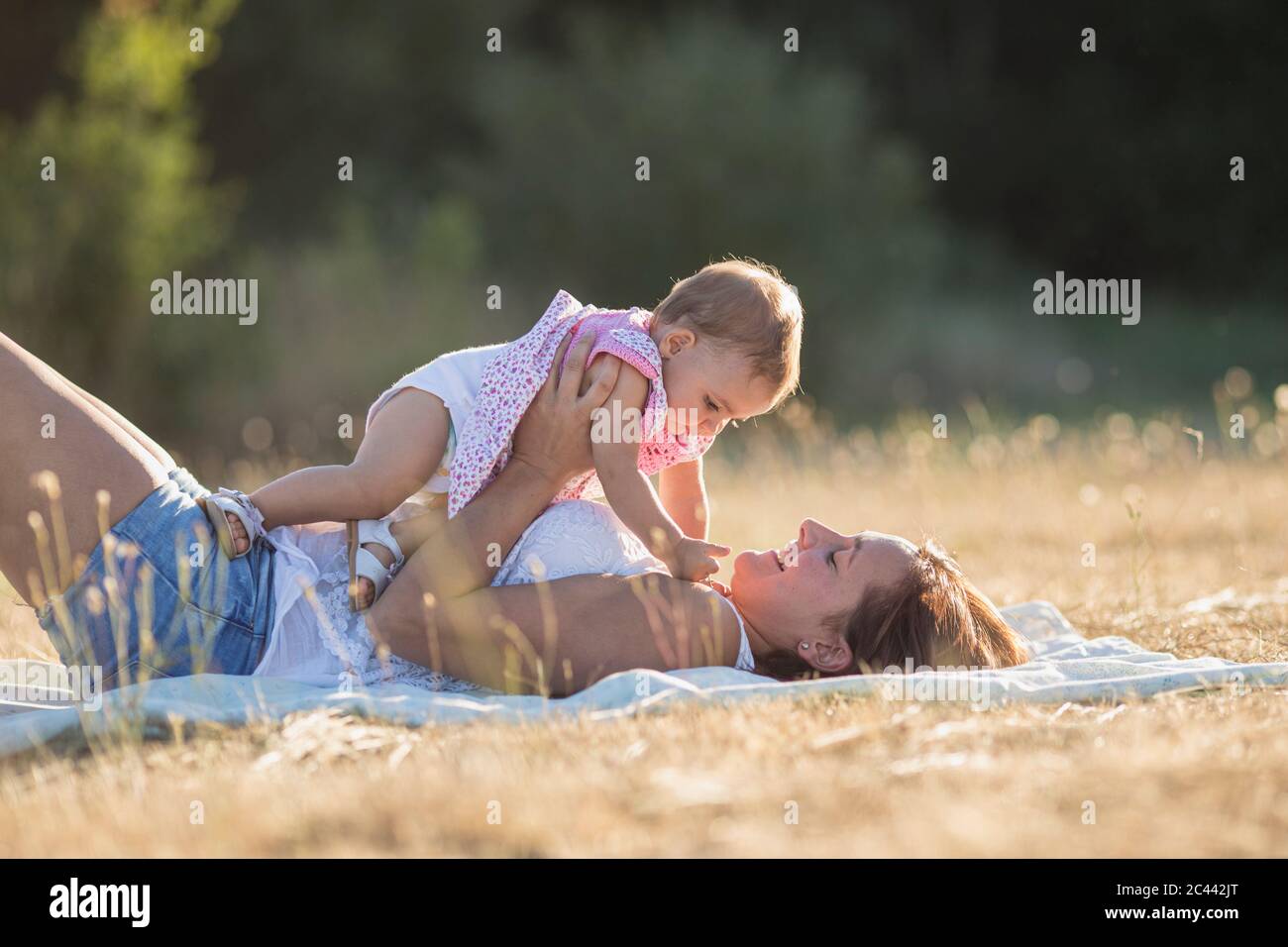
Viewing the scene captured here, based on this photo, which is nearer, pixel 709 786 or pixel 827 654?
pixel 709 786

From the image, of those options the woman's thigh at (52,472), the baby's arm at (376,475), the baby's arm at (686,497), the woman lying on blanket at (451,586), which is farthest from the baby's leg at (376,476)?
the baby's arm at (686,497)

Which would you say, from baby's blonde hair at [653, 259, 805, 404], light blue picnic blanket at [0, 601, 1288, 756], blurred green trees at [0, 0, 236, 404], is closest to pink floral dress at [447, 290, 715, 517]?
baby's blonde hair at [653, 259, 805, 404]

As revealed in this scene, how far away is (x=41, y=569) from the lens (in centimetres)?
360

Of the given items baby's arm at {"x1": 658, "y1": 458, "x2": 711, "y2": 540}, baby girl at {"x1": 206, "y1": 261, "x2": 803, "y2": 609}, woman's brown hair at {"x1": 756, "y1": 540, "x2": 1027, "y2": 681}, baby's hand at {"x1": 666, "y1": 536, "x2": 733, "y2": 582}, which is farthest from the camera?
baby's arm at {"x1": 658, "y1": 458, "x2": 711, "y2": 540}

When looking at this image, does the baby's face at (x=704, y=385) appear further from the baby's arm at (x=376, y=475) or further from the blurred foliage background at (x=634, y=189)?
the blurred foliage background at (x=634, y=189)

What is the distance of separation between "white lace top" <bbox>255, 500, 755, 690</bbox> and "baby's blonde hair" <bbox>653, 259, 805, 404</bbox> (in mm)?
625

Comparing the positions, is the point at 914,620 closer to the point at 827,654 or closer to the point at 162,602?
the point at 827,654

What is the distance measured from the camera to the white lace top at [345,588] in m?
3.86

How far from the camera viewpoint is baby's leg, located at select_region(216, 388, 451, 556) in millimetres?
3852

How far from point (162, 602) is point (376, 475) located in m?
0.65

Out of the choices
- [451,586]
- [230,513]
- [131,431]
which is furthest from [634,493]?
[131,431]

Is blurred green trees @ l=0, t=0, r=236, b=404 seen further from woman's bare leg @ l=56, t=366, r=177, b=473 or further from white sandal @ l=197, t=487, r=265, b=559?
white sandal @ l=197, t=487, r=265, b=559

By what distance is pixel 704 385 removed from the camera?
4000 mm
